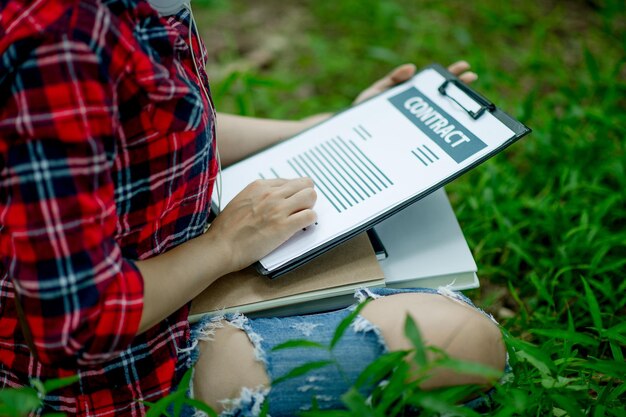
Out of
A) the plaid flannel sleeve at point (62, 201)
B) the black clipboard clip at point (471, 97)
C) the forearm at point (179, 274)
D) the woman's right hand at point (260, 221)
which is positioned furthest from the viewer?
the black clipboard clip at point (471, 97)

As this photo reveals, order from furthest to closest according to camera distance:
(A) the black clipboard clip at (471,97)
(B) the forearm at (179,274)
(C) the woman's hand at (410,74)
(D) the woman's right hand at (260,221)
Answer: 1. (C) the woman's hand at (410,74)
2. (A) the black clipboard clip at (471,97)
3. (D) the woman's right hand at (260,221)
4. (B) the forearm at (179,274)

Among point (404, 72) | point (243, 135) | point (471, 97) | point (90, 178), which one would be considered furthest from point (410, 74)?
point (90, 178)

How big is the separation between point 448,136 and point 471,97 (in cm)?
11

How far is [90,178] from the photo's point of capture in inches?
26.8

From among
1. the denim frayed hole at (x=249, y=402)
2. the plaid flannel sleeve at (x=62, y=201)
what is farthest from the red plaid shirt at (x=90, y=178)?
the denim frayed hole at (x=249, y=402)

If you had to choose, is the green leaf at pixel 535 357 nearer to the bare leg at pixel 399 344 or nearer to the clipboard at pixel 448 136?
the bare leg at pixel 399 344

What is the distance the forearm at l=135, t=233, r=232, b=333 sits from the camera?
0.78 m

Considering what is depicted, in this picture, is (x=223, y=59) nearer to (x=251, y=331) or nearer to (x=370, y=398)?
(x=251, y=331)

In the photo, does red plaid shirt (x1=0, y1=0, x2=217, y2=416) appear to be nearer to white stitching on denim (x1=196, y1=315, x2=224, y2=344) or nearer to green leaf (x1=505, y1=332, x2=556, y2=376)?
white stitching on denim (x1=196, y1=315, x2=224, y2=344)

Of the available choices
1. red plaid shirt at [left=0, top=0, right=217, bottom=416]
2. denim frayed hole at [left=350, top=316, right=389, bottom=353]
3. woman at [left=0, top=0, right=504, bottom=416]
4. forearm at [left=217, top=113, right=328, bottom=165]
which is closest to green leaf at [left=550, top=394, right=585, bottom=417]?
woman at [left=0, top=0, right=504, bottom=416]

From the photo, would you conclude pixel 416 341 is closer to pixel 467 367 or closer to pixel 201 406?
pixel 467 367

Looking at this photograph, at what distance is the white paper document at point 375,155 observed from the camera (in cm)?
93

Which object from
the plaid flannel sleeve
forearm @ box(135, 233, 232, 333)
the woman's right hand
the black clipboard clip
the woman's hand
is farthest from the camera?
the woman's hand

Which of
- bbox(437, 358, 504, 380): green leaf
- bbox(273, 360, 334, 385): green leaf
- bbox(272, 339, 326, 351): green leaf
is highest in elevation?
bbox(437, 358, 504, 380): green leaf
